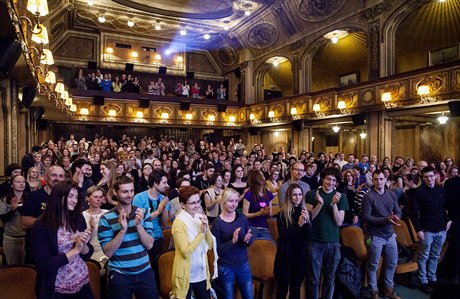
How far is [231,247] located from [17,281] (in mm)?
1879

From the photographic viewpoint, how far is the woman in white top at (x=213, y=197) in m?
4.87

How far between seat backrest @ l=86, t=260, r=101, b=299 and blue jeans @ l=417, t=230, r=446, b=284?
13.8 feet

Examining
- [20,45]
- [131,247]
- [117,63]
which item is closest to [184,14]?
[117,63]

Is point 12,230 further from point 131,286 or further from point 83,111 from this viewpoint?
point 83,111

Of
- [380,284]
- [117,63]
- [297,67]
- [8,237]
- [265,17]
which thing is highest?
[265,17]

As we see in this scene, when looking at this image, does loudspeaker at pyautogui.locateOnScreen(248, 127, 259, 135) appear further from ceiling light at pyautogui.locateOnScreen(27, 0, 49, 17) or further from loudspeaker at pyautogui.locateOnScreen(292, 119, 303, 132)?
ceiling light at pyautogui.locateOnScreen(27, 0, 49, 17)

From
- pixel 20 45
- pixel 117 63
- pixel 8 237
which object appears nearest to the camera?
pixel 8 237

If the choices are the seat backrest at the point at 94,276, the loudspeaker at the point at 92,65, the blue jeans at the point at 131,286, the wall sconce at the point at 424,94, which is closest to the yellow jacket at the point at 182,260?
the blue jeans at the point at 131,286

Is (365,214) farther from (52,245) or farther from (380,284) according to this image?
(52,245)

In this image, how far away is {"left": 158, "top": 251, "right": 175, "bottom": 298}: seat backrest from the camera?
10.7ft

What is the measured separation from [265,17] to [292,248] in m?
15.1

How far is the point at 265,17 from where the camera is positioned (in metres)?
16.3

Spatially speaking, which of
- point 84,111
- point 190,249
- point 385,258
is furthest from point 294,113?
point 190,249

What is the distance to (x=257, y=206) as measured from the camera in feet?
14.0
